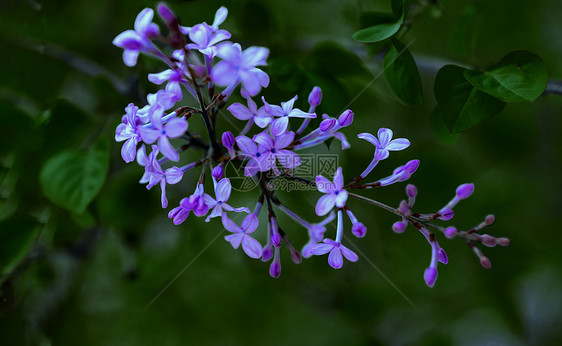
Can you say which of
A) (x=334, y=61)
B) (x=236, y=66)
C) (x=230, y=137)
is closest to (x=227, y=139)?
(x=230, y=137)

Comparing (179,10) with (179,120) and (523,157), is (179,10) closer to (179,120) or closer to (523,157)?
(179,120)


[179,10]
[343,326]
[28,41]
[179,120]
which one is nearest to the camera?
[179,120]

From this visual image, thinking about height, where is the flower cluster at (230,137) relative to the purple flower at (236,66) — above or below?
below

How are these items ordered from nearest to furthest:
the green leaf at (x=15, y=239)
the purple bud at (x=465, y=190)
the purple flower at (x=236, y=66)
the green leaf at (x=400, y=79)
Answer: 1. the purple flower at (x=236, y=66)
2. the purple bud at (x=465, y=190)
3. the green leaf at (x=400, y=79)
4. the green leaf at (x=15, y=239)

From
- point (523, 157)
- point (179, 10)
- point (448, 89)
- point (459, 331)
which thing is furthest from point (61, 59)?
point (459, 331)

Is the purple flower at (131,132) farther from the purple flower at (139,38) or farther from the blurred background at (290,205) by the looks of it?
the blurred background at (290,205)

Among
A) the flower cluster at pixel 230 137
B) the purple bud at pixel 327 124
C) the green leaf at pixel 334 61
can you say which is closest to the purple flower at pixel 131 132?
the flower cluster at pixel 230 137

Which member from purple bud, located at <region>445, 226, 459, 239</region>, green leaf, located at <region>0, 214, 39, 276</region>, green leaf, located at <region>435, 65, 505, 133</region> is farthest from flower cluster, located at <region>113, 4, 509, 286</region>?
green leaf, located at <region>0, 214, 39, 276</region>
